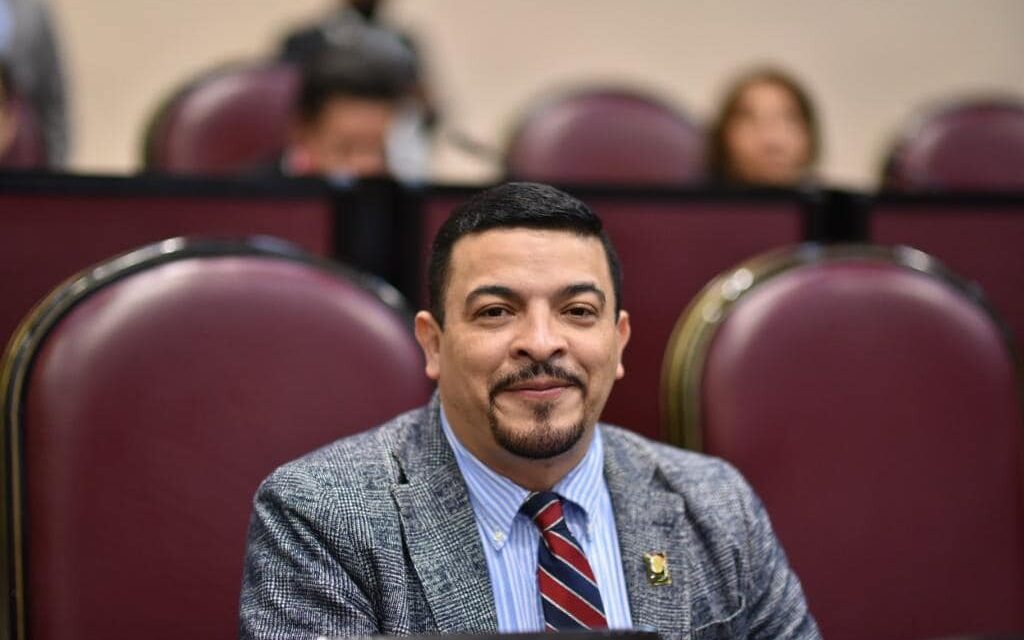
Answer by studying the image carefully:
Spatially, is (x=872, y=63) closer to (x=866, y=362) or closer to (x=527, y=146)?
(x=527, y=146)

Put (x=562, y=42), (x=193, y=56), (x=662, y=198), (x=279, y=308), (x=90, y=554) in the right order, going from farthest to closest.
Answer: (x=562, y=42)
(x=193, y=56)
(x=662, y=198)
(x=279, y=308)
(x=90, y=554)

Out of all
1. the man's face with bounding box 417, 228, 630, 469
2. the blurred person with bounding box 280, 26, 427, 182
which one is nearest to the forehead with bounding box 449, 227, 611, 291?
the man's face with bounding box 417, 228, 630, 469

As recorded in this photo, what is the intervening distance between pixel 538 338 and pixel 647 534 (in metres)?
0.17

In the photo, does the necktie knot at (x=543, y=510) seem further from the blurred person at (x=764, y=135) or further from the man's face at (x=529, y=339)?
the blurred person at (x=764, y=135)

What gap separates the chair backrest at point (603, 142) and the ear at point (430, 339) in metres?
1.45

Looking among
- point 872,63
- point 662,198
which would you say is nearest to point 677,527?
point 662,198

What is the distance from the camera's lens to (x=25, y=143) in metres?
2.16

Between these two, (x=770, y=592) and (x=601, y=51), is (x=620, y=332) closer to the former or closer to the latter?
(x=770, y=592)

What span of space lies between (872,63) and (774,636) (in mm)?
3194

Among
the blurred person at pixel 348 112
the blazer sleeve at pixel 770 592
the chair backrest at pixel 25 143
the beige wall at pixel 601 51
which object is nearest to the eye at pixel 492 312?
the blazer sleeve at pixel 770 592

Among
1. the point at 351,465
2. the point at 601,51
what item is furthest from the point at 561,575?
the point at 601,51

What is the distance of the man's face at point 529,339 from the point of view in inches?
31.1

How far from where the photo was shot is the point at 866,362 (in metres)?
1.10

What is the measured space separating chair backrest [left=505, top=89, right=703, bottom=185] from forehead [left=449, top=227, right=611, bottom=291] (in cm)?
149
